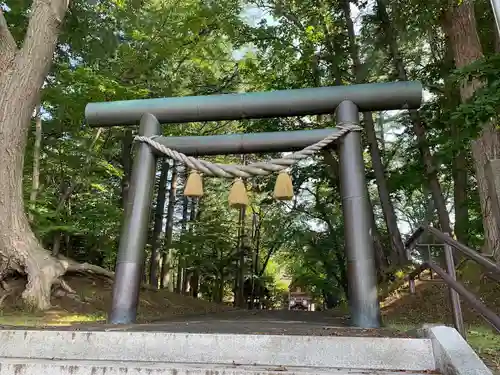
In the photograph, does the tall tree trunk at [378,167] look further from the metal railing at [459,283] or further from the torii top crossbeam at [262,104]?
the metal railing at [459,283]

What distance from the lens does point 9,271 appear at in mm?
5625

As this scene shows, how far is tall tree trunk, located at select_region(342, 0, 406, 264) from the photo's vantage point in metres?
8.27

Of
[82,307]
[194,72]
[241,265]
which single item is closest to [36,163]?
[82,307]

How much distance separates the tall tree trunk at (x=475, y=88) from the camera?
541cm

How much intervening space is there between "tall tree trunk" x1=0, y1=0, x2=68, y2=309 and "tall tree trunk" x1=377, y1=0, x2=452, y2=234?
639 cm

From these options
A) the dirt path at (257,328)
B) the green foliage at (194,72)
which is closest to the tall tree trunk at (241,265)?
the green foliage at (194,72)

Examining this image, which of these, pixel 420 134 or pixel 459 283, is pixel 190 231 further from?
pixel 459 283

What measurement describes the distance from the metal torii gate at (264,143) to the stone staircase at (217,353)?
129 cm

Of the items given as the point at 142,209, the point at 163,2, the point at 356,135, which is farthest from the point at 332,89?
the point at 163,2

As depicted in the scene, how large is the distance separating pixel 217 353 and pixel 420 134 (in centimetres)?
718

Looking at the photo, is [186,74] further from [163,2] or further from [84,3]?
[84,3]

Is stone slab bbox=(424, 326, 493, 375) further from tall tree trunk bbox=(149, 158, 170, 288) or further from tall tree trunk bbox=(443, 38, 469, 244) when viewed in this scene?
tall tree trunk bbox=(149, 158, 170, 288)

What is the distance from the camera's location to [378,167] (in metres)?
8.65

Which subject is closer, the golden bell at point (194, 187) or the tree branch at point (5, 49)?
the golden bell at point (194, 187)
